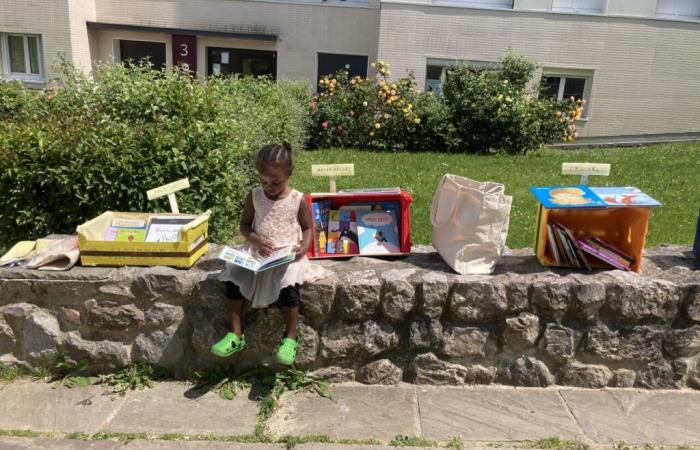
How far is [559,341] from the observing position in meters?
3.35

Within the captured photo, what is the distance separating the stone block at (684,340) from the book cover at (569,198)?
→ 88 cm

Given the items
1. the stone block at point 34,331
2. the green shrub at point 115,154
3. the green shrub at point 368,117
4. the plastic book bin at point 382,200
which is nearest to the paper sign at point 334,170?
the plastic book bin at point 382,200

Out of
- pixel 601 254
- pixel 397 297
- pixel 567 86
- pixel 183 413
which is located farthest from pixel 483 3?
pixel 183 413

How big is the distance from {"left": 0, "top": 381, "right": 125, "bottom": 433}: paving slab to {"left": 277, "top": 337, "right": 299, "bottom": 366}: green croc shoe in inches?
37.8

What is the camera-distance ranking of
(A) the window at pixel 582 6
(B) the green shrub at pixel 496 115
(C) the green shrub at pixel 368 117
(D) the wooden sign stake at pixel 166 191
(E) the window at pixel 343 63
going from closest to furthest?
1. (D) the wooden sign stake at pixel 166 191
2. (B) the green shrub at pixel 496 115
3. (C) the green shrub at pixel 368 117
4. (A) the window at pixel 582 6
5. (E) the window at pixel 343 63

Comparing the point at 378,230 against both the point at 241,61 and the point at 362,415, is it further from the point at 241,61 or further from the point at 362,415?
the point at 241,61

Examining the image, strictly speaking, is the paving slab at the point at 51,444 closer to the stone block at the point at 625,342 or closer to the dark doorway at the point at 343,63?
the stone block at the point at 625,342

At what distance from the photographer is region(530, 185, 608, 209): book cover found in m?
3.31

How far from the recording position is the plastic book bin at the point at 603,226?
348cm

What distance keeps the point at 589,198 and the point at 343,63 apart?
12920 millimetres

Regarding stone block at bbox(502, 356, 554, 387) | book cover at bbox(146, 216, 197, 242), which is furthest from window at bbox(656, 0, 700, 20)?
book cover at bbox(146, 216, 197, 242)

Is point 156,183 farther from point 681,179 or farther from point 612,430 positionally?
point 681,179

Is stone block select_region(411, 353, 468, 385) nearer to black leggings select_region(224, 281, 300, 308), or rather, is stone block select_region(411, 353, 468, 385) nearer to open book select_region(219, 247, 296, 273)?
black leggings select_region(224, 281, 300, 308)

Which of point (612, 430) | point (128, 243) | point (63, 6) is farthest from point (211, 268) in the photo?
point (63, 6)
